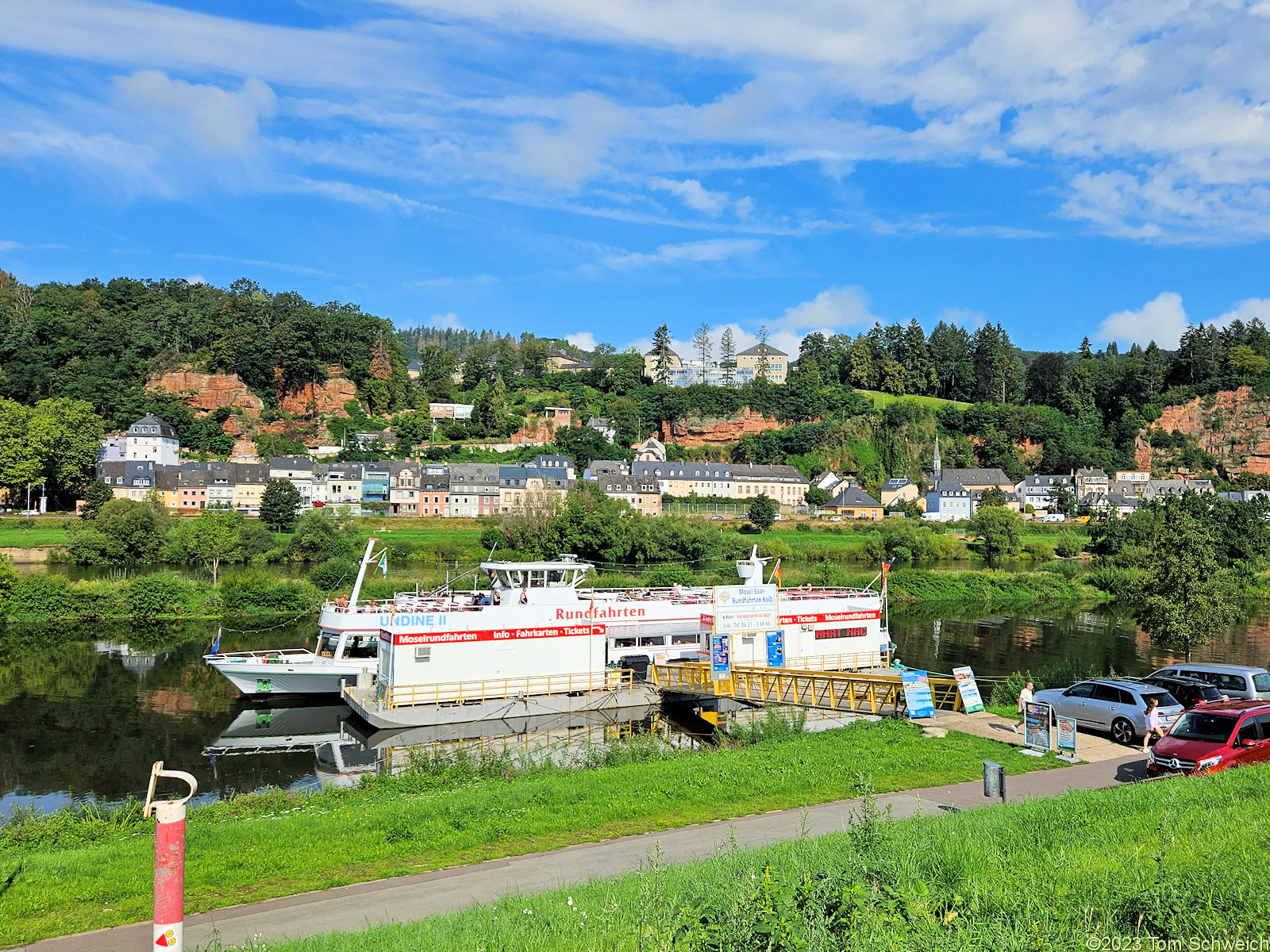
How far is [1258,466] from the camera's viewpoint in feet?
429

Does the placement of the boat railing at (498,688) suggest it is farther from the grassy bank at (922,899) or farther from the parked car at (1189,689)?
the grassy bank at (922,899)

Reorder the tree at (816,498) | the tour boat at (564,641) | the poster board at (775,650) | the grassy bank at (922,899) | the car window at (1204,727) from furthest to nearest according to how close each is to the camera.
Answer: the tree at (816,498), the poster board at (775,650), the tour boat at (564,641), the car window at (1204,727), the grassy bank at (922,899)

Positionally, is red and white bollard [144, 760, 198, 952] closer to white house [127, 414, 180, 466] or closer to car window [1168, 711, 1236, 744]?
car window [1168, 711, 1236, 744]

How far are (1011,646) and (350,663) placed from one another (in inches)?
1363

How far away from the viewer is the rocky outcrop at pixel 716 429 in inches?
5827

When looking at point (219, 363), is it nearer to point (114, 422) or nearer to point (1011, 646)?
point (114, 422)

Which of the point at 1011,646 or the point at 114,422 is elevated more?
the point at 114,422

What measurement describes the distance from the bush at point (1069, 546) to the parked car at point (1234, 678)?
64263 mm

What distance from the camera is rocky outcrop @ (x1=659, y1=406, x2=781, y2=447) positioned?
148 meters

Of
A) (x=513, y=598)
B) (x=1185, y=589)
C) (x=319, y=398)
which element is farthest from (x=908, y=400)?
(x=513, y=598)

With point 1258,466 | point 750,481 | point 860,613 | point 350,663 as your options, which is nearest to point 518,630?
point 350,663

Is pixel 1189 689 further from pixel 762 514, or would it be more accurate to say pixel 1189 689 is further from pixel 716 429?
pixel 716 429

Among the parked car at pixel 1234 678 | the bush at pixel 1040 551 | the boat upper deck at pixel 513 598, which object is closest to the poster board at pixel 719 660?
the boat upper deck at pixel 513 598

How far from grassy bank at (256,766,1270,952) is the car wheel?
9755mm
